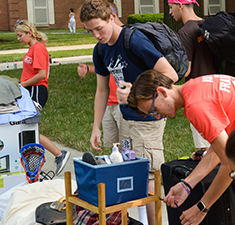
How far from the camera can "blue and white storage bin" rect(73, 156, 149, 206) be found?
247 centimetres

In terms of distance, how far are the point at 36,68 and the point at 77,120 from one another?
10.2 ft

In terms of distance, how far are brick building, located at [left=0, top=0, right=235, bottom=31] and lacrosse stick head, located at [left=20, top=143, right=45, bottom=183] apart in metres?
31.3

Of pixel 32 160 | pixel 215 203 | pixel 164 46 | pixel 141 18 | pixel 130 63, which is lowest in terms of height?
pixel 32 160

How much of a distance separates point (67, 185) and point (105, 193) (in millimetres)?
373

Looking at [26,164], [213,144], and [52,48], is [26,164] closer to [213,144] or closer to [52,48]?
[213,144]

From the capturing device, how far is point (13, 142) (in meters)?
4.43

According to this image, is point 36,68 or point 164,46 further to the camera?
point 36,68

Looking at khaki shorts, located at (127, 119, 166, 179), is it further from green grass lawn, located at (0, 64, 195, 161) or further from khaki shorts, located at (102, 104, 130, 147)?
green grass lawn, located at (0, 64, 195, 161)

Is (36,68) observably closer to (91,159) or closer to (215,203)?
(91,159)

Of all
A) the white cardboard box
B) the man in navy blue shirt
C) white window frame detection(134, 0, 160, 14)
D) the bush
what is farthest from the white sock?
white window frame detection(134, 0, 160, 14)

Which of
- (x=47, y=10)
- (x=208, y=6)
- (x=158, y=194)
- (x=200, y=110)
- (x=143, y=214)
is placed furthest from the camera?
(x=208, y=6)

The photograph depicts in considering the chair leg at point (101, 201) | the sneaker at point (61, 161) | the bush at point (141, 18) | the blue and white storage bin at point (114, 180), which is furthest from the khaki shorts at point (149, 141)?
the bush at point (141, 18)

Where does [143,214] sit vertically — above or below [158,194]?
below

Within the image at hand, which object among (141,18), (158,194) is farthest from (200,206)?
(141,18)
